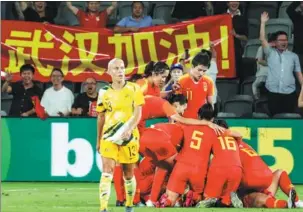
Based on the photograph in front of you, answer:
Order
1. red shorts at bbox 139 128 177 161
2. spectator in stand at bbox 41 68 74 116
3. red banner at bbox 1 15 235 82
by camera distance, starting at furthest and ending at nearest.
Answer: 1. red banner at bbox 1 15 235 82
2. spectator in stand at bbox 41 68 74 116
3. red shorts at bbox 139 128 177 161

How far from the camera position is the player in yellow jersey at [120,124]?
1370 centimetres

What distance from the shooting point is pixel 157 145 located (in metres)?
15.4

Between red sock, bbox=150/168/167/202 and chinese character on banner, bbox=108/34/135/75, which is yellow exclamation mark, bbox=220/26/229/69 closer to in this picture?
chinese character on banner, bbox=108/34/135/75

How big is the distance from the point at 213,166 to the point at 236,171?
30 centimetres

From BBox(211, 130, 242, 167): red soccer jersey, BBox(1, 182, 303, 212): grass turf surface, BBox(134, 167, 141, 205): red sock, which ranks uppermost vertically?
BBox(211, 130, 242, 167): red soccer jersey

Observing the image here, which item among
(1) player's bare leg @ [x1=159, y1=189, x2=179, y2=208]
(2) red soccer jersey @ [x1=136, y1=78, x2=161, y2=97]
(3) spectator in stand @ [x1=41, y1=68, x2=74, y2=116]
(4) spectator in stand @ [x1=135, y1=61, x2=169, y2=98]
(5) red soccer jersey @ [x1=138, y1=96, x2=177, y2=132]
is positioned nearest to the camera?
(1) player's bare leg @ [x1=159, y1=189, x2=179, y2=208]

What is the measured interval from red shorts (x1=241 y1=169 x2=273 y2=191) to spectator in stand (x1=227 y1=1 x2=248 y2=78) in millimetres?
6582

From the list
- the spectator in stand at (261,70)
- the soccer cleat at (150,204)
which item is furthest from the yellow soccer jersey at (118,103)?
the spectator in stand at (261,70)

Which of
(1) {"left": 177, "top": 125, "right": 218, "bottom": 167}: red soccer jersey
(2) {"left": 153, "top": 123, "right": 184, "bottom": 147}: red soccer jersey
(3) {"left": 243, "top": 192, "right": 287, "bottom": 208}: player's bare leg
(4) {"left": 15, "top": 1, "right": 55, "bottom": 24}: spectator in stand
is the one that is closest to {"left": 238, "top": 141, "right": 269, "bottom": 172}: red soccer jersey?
(3) {"left": 243, "top": 192, "right": 287, "bottom": 208}: player's bare leg

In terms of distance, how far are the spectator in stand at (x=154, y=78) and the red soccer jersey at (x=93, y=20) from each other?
237 inches

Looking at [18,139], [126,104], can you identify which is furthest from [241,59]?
[126,104]

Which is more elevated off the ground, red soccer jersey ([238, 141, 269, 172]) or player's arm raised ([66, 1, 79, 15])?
player's arm raised ([66, 1, 79, 15])

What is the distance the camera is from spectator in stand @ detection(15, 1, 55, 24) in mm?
22266

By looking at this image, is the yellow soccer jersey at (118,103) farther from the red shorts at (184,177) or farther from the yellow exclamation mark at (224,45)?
the yellow exclamation mark at (224,45)
